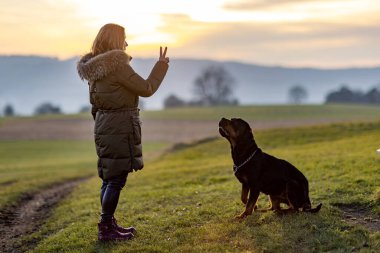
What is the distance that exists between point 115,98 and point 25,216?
6513 mm

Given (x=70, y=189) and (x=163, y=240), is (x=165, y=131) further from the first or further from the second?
(x=163, y=240)

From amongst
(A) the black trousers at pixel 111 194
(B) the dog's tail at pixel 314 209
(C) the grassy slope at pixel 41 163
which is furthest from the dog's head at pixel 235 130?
(C) the grassy slope at pixel 41 163

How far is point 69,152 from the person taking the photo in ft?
144

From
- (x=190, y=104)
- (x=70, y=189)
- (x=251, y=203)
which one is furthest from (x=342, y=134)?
(x=190, y=104)

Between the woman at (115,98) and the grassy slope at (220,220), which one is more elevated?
the woman at (115,98)

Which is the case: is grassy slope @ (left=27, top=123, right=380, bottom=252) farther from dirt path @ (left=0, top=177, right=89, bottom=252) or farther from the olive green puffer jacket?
the olive green puffer jacket

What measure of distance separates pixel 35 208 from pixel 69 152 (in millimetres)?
30632

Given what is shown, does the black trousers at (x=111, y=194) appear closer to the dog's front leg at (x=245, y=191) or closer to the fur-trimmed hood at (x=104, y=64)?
the fur-trimmed hood at (x=104, y=64)

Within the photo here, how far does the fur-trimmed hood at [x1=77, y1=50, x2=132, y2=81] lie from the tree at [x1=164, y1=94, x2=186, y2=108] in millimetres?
124064

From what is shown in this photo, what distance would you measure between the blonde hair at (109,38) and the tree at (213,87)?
127069 millimetres

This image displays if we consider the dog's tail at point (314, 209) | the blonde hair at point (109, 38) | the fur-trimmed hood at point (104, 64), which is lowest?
the dog's tail at point (314, 209)

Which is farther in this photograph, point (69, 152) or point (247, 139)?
point (69, 152)

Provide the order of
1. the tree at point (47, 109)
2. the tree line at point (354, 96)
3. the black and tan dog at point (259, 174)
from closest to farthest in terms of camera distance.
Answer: the black and tan dog at point (259, 174), the tree line at point (354, 96), the tree at point (47, 109)

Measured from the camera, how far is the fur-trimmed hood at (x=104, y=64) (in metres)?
7.11
